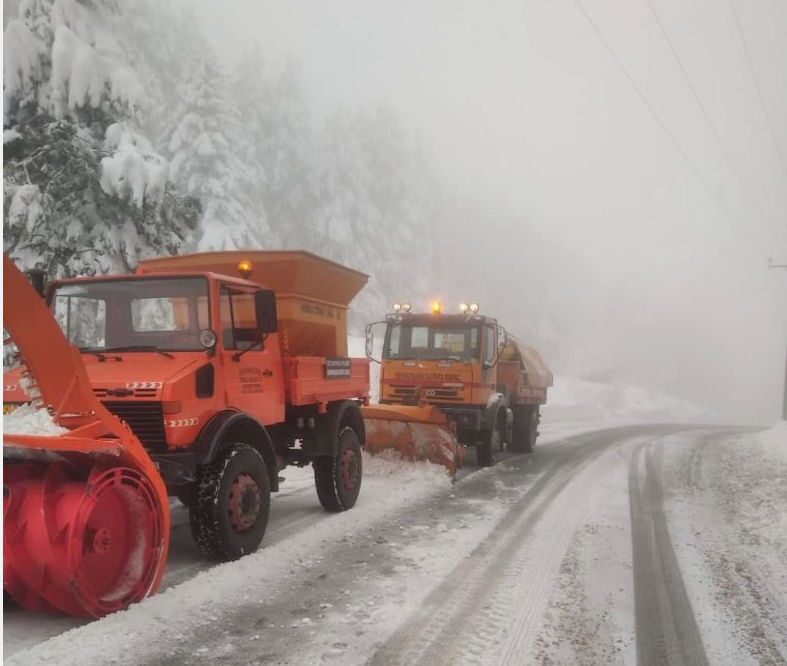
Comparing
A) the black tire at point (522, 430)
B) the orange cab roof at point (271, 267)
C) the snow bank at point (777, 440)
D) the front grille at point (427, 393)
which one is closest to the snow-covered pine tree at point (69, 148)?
the front grille at point (427, 393)

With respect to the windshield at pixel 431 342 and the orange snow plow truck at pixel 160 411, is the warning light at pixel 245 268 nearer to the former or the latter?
the orange snow plow truck at pixel 160 411

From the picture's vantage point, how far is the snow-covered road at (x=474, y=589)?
372 cm

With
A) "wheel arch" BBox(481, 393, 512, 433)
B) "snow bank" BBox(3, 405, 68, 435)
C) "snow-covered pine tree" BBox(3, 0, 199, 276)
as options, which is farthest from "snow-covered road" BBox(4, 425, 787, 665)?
"snow-covered pine tree" BBox(3, 0, 199, 276)

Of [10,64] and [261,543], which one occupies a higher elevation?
[10,64]

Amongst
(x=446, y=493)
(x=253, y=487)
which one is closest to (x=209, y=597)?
(x=253, y=487)

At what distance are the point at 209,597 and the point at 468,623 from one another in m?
1.76

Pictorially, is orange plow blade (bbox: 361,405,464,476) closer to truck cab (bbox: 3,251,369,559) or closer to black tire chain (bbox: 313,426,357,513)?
black tire chain (bbox: 313,426,357,513)

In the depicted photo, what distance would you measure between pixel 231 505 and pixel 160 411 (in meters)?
1.02

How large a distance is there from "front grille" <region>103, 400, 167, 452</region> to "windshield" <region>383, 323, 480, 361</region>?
6.84 m

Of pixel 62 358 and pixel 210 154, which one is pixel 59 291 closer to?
pixel 62 358

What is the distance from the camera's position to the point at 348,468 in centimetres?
731

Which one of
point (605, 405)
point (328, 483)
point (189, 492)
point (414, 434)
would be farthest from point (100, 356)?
point (605, 405)

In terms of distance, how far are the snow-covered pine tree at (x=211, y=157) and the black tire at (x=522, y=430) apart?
16.3m

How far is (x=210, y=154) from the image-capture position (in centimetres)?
2727
